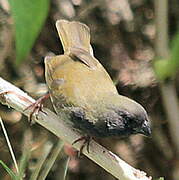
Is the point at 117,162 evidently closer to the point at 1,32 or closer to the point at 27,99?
the point at 27,99

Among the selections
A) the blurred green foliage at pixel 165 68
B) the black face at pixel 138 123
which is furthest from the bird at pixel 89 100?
the blurred green foliage at pixel 165 68

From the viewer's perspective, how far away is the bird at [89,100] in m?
2.67

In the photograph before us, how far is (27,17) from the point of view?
7.36ft

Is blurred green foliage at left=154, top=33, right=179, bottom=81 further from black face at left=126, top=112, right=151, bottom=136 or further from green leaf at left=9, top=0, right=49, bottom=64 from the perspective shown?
green leaf at left=9, top=0, right=49, bottom=64

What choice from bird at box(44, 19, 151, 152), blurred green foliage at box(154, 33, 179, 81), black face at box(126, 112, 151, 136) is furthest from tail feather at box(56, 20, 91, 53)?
black face at box(126, 112, 151, 136)

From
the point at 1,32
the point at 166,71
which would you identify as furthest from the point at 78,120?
the point at 1,32

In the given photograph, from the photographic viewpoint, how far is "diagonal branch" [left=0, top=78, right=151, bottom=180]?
8.04 ft

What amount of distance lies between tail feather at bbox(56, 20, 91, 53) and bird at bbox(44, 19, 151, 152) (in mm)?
61

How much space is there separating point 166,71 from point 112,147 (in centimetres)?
109

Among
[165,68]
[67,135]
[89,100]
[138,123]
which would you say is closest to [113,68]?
[165,68]

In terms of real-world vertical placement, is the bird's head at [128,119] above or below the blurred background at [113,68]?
above

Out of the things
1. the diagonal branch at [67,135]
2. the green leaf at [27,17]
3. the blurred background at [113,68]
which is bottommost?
the blurred background at [113,68]

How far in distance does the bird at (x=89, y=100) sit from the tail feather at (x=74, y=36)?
0.06 metres

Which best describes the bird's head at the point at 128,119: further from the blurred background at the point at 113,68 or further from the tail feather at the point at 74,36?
the blurred background at the point at 113,68
